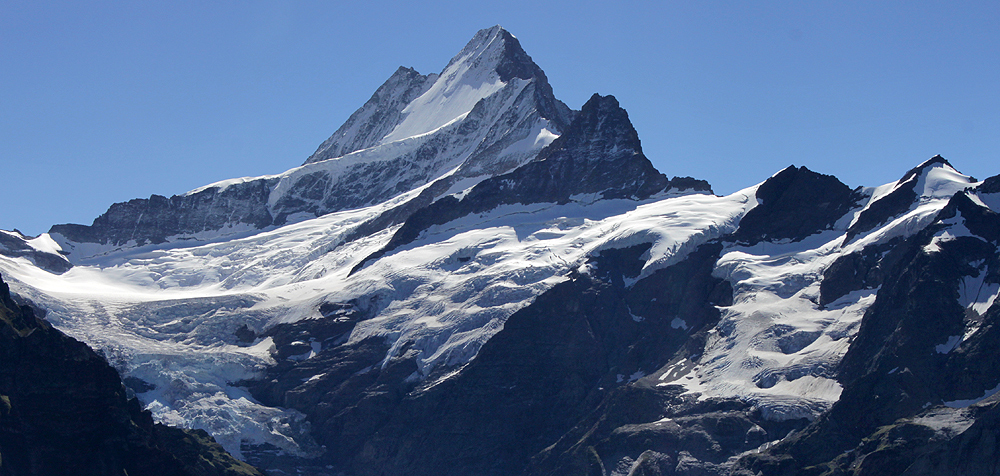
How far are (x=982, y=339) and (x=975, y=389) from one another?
841 centimetres

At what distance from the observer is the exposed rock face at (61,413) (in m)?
124

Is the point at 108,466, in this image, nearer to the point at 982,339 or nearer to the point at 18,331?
the point at 18,331

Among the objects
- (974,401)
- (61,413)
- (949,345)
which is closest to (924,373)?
(949,345)

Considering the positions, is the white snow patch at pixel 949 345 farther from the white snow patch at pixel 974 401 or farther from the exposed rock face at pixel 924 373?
the white snow patch at pixel 974 401

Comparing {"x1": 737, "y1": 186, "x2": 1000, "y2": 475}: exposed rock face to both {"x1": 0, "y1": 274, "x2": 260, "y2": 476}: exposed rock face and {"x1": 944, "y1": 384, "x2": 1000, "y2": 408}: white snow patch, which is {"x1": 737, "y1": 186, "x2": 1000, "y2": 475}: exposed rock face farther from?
{"x1": 0, "y1": 274, "x2": 260, "y2": 476}: exposed rock face

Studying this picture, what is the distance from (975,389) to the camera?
157750mm

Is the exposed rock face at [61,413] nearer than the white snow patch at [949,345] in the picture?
Yes

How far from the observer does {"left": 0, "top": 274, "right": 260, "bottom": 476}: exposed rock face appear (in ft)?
405

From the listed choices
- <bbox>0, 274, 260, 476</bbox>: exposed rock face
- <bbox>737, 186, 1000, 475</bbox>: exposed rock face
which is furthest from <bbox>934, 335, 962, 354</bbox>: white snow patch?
<bbox>0, 274, 260, 476</bbox>: exposed rock face

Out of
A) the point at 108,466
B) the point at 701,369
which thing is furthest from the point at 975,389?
the point at 108,466

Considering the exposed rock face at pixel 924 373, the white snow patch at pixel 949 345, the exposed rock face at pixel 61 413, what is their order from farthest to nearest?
the white snow patch at pixel 949 345
the exposed rock face at pixel 924 373
the exposed rock face at pixel 61 413

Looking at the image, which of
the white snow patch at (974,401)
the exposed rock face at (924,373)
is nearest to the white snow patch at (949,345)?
the exposed rock face at (924,373)

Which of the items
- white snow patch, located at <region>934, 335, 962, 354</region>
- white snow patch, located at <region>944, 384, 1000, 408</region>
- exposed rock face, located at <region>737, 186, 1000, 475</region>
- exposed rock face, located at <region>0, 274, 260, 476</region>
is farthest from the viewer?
white snow patch, located at <region>934, 335, 962, 354</region>

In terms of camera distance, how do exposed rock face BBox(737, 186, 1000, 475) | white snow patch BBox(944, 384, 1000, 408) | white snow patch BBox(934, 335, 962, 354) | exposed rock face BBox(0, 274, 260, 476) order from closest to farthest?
exposed rock face BBox(0, 274, 260, 476) → exposed rock face BBox(737, 186, 1000, 475) → white snow patch BBox(944, 384, 1000, 408) → white snow patch BBox(934, 335, 962, 354)
